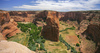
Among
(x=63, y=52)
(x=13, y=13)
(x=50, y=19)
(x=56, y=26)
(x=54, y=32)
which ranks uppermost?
(x=13, y=13)

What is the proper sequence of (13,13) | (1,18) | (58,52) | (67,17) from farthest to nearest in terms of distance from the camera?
(67,17), (13,13), (1,18), (58,52)

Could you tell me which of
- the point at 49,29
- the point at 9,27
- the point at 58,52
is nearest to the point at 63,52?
the point at 58,52

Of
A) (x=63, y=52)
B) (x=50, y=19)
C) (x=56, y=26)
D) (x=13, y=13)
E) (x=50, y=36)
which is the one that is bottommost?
(x=63, y=52)

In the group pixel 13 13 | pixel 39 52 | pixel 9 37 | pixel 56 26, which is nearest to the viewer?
pixel 39 52

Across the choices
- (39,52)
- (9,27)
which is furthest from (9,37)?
(39,52)

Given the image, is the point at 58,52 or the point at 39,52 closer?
the point at 39,52

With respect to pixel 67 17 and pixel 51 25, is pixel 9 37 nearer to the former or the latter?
pixel 51 25

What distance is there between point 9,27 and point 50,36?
17074 millimetres

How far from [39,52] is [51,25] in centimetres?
1192

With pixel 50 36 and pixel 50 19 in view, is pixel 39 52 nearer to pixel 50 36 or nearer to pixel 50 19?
pixel 50 36

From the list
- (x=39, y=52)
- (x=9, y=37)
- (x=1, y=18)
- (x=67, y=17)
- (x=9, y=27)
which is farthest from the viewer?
(x=67, y=17)

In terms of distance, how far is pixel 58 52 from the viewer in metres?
17.6

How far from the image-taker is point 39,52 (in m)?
16.4

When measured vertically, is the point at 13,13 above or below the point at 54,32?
above
